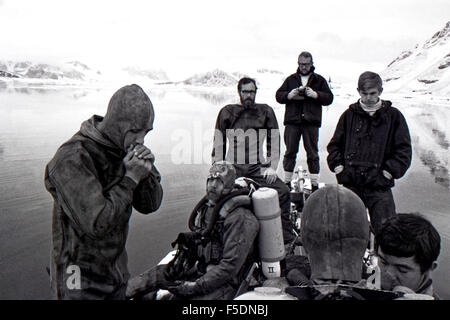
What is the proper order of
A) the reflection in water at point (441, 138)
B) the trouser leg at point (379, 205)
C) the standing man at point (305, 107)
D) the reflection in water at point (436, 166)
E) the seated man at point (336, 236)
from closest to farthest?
1. the seated man at point (336, 236)
2. the trouser leg at point (379, 205)
3. the standing man at point (305, 107)
4. the reflection in water at point (436, 166)
5. the reflection in water at point (441, 138)

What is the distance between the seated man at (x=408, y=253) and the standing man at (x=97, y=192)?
162 centimetres

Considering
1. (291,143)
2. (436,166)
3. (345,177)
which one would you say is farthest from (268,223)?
(436,166)

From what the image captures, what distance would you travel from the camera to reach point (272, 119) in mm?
6141

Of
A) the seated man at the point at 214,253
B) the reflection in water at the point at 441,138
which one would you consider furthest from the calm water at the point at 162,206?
the seated man at the point at 214,253

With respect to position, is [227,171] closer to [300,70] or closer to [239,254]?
[239,254]

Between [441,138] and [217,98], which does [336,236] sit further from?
[217,98]

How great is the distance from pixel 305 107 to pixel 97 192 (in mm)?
5381

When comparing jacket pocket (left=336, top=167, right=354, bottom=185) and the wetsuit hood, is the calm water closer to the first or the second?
jacket pocket (left=336, top=167, right=354, bottom=185)

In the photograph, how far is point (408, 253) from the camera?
7.91ft

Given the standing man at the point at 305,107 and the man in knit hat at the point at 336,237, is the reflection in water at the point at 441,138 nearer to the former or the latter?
the standing man at the point at 305,107

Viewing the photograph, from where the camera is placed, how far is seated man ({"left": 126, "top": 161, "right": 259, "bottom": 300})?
12.3 feet

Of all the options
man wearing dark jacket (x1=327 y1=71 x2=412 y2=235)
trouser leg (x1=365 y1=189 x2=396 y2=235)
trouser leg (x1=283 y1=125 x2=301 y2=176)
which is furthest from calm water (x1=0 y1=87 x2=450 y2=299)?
trouser leg (x1=283 y1=125 x2=301 y2=176)

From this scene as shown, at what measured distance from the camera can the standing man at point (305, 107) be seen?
22.6ft

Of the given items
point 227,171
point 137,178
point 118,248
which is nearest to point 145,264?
point 227,171
